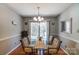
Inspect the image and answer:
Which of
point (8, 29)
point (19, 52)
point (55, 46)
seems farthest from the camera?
point (55, 46)

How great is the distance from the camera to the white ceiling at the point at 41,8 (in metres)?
2.27

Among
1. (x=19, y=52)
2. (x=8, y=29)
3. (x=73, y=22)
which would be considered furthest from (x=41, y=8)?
(x=19, y=52)

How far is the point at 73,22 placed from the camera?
238 centimetres

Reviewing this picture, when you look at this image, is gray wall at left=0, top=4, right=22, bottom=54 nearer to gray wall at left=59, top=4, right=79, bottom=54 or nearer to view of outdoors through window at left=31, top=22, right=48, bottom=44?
view of outdoors through window at left=31, top=22, right=48, bottom=44

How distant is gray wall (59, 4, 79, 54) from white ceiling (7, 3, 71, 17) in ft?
0.38

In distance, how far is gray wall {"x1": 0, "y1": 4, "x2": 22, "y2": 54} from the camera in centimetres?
235

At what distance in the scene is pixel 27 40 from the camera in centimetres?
257

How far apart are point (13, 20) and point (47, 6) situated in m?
0.73

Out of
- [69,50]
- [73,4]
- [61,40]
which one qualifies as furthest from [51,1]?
[69,50]

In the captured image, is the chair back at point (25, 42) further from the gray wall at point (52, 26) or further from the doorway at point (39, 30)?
the gray wall at point (52, 26)

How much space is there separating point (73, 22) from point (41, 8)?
2.21 ft

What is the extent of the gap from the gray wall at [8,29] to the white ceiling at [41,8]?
0.13 m

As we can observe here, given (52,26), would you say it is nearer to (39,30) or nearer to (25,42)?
(39,30)
